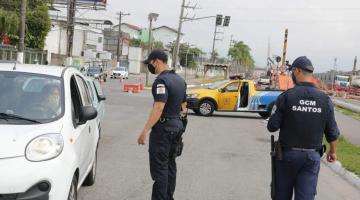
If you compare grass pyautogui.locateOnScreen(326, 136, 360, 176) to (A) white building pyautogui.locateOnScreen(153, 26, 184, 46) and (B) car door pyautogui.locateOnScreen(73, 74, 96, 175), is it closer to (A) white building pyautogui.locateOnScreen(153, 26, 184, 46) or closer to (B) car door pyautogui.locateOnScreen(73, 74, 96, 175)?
(B) car door pyautogui.locateOnScreen(73, 74, 96, 175)

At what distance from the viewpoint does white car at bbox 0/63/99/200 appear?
4832 millimetres

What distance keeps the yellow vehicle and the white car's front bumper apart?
17929mm

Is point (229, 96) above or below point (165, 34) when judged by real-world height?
below

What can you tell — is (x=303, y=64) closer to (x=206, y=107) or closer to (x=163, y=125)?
(x=163, y=125)

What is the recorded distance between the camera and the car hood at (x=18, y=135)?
4.91 m

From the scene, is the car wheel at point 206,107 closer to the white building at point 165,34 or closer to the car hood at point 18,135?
the car hood at point 18,135

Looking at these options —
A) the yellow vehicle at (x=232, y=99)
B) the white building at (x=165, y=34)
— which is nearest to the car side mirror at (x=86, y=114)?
the yellow vehicle at (x=232, y=99)

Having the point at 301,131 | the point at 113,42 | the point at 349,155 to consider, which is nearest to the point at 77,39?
the point at 113,42

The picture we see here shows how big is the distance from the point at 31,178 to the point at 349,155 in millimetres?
9264

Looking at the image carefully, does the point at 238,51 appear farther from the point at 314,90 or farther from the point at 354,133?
the point at 314,90

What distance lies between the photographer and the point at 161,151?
6.11 meters

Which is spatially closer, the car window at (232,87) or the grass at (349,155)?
the grass at (349,155)

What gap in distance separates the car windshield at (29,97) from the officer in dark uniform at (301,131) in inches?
87.7

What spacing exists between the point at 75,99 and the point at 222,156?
576 centimetres
